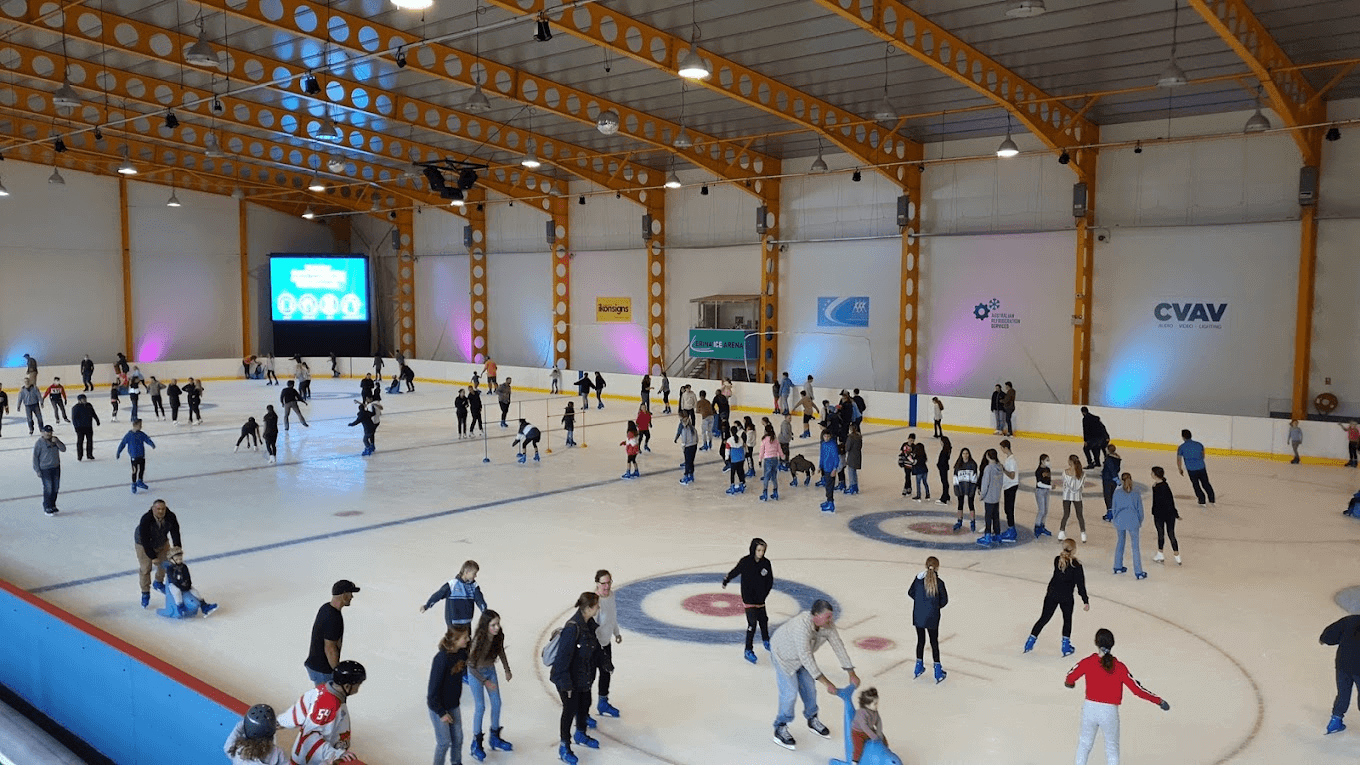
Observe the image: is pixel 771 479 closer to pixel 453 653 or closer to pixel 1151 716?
pixel 1151 716

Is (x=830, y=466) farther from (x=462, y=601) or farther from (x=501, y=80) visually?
(x=501, y=80)

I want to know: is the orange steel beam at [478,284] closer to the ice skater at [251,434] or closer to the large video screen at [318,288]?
the large video screen at [318,288]

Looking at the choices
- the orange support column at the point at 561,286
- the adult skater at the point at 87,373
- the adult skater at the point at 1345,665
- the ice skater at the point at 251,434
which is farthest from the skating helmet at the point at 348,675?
the adult skater at the point at 87,373

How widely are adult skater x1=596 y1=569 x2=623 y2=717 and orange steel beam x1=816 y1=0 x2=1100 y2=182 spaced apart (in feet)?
39.5

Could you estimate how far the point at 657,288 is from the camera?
37.6 m

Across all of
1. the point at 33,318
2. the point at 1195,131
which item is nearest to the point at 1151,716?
the point at 1195,131

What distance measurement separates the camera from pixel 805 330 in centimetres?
3353

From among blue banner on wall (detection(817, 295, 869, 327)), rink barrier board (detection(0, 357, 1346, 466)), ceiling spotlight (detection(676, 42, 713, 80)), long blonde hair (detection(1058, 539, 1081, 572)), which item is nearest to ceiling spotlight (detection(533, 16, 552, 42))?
ceiling spotlight (detection(676, 42, 713, 80))

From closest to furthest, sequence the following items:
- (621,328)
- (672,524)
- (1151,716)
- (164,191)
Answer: (1151,716) < (672,524) < (621,328) < (164,191)

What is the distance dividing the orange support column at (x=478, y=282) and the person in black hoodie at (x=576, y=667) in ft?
123

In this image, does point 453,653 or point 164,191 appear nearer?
point 453,653

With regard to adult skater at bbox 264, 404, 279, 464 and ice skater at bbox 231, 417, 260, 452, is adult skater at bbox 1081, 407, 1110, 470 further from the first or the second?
ice skater at bbox 231, 417, 260, 452

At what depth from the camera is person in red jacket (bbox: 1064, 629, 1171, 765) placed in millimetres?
6902

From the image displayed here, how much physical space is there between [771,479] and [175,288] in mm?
36416
